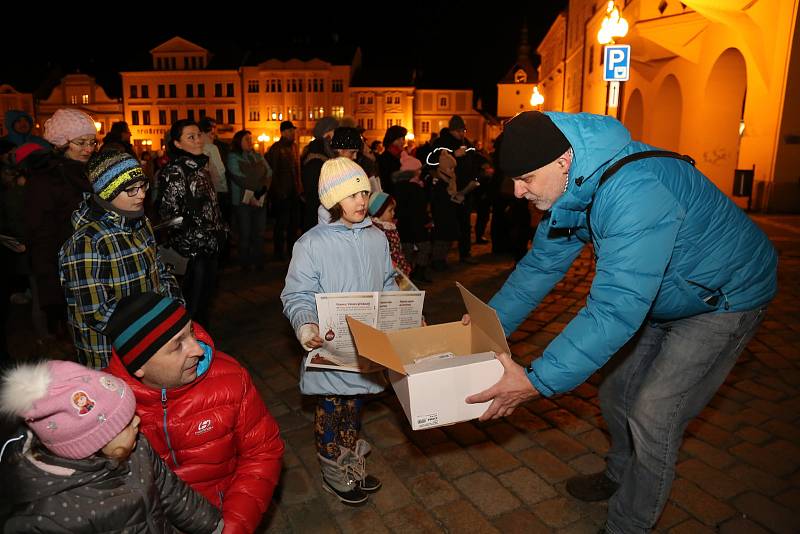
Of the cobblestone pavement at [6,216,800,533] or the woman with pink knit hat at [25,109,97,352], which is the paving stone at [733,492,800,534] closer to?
the cobblestone pavement at [6,216,800,533]

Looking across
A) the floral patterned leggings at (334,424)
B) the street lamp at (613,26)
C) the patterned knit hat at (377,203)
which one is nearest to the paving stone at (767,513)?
the floral patterned leggings at (334,424)

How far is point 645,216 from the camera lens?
2203 millimetres

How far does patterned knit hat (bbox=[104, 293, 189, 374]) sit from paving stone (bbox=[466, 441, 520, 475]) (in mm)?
2350

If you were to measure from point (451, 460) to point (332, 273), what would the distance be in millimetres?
1572

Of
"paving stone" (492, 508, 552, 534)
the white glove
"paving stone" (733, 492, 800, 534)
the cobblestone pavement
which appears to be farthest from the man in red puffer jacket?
"paving stone" (733, 492, 800, 534)

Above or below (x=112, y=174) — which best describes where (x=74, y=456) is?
below

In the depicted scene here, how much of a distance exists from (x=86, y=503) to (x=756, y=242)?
283 cm

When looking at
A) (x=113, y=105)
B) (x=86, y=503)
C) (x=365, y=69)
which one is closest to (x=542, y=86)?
(x=365, y=69)

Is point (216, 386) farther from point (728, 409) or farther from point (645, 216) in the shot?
point (728, 409)

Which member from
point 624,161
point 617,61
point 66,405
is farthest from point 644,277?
point 617,61

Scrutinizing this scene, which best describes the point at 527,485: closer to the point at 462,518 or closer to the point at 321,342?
the point at 462,518

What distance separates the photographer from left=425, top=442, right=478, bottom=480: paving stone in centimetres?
367

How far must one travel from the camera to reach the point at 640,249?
220 centimetres

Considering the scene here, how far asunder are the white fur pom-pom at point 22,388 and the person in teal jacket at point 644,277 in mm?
1603
